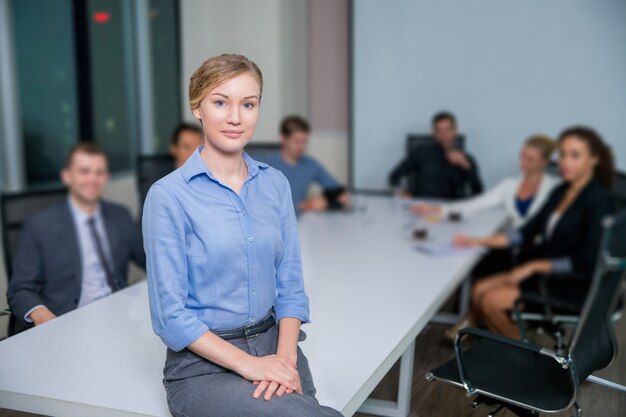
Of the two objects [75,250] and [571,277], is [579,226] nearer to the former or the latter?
[571,277]

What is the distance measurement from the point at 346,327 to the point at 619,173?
2.04 meters

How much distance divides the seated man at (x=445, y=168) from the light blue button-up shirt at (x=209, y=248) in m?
3.78

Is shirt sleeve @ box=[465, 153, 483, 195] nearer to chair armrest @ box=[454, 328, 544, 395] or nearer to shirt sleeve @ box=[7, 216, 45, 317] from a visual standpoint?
chair armrest @ box=[454, 328, 544, 395]

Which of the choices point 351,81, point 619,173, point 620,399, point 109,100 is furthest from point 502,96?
point 620,399

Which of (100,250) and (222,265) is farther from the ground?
(222,265)

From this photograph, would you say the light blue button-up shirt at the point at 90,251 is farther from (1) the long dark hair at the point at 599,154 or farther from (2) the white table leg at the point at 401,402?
(1) the long dark hair at the point at 599,154

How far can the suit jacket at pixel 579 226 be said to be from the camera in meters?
2.97

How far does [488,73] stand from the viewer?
5.48 metres

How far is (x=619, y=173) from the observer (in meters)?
3.34

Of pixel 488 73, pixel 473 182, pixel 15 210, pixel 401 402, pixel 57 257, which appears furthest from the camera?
pixel 488 73

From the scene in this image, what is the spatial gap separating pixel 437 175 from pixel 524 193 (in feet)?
3.74

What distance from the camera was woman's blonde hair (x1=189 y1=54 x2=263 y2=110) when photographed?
1.27 meters

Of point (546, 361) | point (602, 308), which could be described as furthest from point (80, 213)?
point (602, 308)

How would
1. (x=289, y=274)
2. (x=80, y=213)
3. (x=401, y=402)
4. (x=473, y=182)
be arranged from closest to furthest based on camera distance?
(x=289, y=274) < (x=401, y=402) < (x=80, y=213) < (x=473, y=182)
